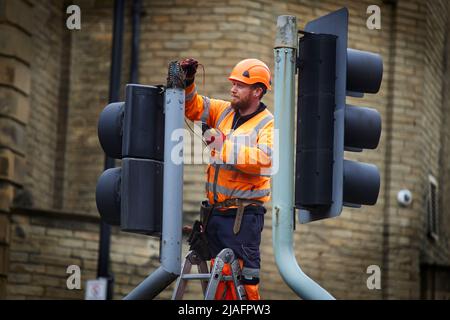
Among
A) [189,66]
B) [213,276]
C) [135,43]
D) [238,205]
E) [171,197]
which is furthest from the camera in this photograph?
[135,43]

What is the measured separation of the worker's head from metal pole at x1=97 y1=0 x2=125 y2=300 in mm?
8323

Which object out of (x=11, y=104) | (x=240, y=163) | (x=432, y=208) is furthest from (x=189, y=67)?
(x=432, y=208)

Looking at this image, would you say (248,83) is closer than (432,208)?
Yes

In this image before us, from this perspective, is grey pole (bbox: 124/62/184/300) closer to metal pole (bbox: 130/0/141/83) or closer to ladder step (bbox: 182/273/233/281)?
ladder step (bbox: 182/273/233/281)

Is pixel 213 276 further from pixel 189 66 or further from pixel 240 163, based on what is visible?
pixel 189 66

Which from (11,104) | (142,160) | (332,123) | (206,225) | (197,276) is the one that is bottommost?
(197,276)

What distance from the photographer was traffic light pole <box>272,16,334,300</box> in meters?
8.60

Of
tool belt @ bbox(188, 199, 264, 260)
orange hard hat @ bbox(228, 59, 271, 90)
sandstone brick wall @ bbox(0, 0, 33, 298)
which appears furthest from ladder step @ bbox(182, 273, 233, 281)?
sandstone brick wall @ bbox(0, 0, 33, 298)

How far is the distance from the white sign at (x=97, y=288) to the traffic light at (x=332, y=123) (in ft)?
30.2

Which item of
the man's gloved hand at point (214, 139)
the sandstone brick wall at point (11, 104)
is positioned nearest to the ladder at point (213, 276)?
the man's gloved hand at point (214, 139)

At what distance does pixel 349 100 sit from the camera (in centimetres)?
1997

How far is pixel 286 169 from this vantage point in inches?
346

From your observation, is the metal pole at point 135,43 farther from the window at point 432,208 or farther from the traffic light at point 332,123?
the traffic light at point 332,123

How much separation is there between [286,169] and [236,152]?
115 cm
